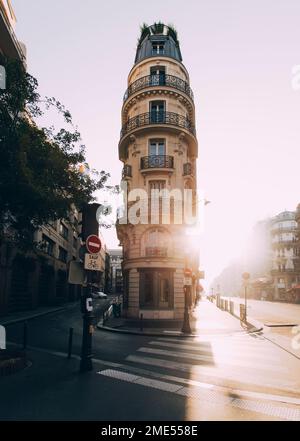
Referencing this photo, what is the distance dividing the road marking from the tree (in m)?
4.90

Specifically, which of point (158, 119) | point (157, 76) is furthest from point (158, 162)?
point (157, 76)

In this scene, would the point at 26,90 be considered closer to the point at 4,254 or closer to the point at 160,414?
the point at 160,414

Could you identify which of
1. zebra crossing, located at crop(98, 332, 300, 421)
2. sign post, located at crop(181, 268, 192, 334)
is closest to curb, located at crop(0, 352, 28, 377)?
zebra crossing, located at crop(98, 332, 300, 421)

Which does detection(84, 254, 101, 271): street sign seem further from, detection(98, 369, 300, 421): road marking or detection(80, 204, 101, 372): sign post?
detection(98, 369, 300, 421): road marking

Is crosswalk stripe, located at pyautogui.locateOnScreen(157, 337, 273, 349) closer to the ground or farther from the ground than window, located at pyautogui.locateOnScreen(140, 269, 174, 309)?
closer to the ground

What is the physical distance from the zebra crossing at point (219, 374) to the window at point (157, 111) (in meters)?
16.8

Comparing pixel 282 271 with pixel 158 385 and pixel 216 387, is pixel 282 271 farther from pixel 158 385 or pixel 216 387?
pixel 158 385

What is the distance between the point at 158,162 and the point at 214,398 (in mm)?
18174

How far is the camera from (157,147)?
23.2 meters

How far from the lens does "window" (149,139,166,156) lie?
75.8 ft

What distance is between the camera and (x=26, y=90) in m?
9.13

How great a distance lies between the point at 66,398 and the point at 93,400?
0.53m
